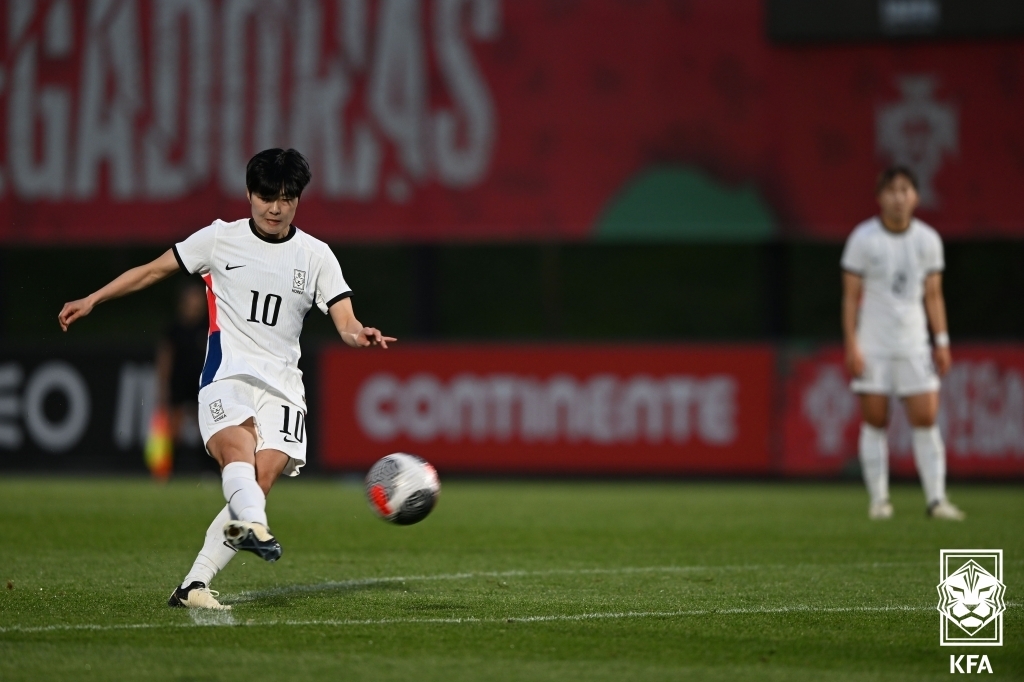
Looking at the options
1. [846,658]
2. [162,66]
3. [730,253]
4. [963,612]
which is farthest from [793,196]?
[730,253]

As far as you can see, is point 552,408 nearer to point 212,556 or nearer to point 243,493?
point 212,556

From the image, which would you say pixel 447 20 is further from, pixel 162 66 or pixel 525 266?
pixel 525 266

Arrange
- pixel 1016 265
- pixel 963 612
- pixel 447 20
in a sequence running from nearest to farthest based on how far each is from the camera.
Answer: pixel 963 612 < pixel 447 20 < pixel 1016 265

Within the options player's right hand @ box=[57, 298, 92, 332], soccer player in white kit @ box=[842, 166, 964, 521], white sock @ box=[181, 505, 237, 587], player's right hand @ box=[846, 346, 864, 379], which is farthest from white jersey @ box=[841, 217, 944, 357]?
player's right hand @ box=[57, 298, 92, 332]

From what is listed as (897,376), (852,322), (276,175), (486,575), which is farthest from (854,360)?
(276,175)

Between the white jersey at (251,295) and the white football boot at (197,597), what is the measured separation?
2.82 feet

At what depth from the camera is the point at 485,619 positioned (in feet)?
21.1

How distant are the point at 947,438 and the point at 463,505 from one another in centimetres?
513

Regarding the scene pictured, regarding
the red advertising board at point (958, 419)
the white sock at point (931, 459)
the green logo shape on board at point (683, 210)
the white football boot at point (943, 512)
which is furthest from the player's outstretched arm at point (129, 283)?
the red advertising board at point (958, 419)

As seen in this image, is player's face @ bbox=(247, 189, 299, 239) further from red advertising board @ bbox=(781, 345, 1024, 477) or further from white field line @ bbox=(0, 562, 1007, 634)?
red advertising board @ bbox=(781, 345, 1024, 477)

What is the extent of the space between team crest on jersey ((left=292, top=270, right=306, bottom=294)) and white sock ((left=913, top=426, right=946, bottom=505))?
230 inches

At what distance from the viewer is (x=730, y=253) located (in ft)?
104

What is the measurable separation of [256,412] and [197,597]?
801mm

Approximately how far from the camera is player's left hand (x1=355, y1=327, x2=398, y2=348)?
6582mm
